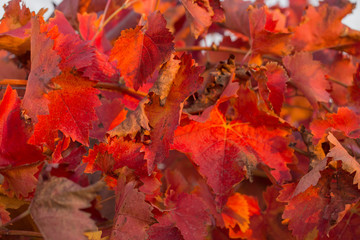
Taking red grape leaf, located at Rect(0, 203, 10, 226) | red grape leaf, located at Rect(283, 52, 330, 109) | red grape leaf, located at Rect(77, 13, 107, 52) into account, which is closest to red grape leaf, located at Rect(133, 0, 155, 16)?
red grape leaf, located at Rect(77, 13, 107, 52)

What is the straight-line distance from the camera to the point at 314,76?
0.42 m

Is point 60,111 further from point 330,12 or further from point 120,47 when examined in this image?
point 330,12

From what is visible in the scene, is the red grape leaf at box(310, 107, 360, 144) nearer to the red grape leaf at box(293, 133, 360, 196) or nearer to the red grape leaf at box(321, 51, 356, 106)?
the red grape leaf at box(293, 133, 360, 196)

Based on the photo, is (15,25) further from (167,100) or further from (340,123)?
(340,123)

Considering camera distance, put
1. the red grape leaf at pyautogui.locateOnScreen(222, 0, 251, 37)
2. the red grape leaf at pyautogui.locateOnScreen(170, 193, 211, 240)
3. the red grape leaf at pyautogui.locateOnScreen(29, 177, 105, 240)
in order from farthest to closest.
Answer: the red grape leaf at pyautogui.locateOnScreen(222, 0, 251, 37)
the red grape leaf at pyautogui.locateOnScreen(170, 193, 211, 240)
the red grape leaf at pyautogui.locateOnScreen(29, 177, 105, 240)

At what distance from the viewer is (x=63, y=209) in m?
0.23

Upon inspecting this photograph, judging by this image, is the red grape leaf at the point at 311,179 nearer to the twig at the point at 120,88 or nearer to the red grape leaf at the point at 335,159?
the red grape leaf at the point at 335,159

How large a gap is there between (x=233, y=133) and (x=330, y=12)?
226 millimetres

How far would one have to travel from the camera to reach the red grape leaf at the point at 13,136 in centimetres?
31

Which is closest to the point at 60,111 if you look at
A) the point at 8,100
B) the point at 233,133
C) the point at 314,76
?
the point at 8,100

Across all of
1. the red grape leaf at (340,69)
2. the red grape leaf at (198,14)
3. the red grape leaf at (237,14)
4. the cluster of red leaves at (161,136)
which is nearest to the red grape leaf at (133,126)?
the cluster of red leaves at (161,136)

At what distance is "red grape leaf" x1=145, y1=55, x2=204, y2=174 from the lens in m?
0.31

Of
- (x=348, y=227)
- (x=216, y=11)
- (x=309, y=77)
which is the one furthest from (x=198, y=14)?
(x=348, y=227)

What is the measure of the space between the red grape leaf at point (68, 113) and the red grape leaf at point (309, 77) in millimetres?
213
